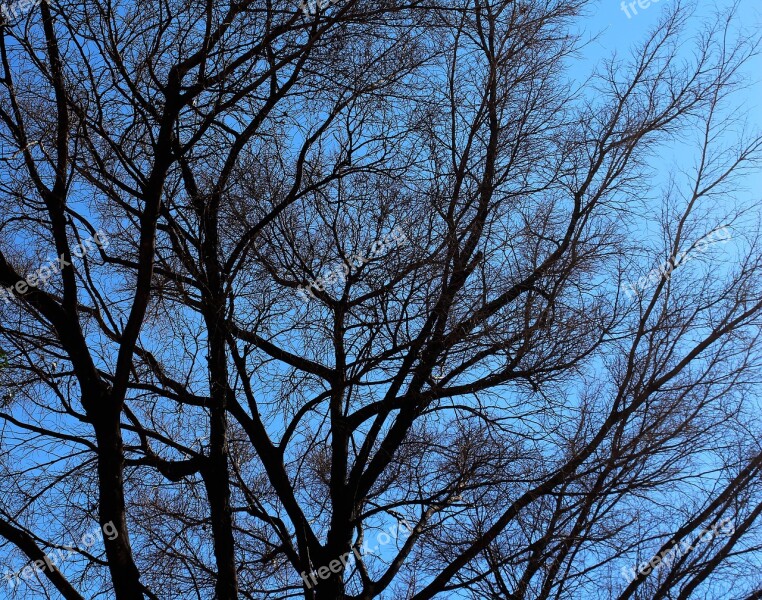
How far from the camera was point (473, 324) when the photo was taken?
5.00 m

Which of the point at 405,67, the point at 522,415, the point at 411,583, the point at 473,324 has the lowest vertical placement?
the point at 411,583

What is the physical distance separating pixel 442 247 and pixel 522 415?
1195mm

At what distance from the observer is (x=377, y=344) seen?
5.43 m

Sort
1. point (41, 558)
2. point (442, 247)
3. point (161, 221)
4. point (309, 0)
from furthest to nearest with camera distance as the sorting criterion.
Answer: point (161, 221) → point (442, 247) → point (309, 0) → point (41, 558)

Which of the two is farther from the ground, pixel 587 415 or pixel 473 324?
pixel 473 324

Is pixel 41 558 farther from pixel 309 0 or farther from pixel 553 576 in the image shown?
pixel 309 0

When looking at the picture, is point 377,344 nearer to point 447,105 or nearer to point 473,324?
point 473,324

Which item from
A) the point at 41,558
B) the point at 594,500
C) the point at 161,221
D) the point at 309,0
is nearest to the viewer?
the point at 41,558

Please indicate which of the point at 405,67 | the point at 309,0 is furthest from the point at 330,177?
the point at 309,0

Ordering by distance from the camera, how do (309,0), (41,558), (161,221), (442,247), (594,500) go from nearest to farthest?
(41,558)
(309,0)
(594,500)
(442,247)
(161,221)

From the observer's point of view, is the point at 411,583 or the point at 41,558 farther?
the point at 411,583

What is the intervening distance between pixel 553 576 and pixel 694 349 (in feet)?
5.30

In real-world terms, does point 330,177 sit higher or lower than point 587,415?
higher

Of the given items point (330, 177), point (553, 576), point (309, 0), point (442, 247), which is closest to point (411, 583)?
point (553, 576)
